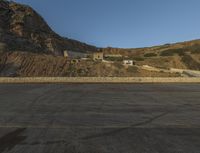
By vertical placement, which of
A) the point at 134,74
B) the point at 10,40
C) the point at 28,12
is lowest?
the point at 134,74

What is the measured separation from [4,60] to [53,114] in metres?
57.9

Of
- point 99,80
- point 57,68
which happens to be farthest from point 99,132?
point 57,68

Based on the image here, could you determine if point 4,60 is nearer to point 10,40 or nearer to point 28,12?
point 10,40

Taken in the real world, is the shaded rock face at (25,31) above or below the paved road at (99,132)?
above

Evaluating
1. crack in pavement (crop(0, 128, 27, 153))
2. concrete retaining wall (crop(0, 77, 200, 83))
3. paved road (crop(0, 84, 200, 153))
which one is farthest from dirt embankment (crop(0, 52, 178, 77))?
crack in pavement (crop(0, 128, 27, 153))

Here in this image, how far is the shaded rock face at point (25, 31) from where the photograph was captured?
302 feet

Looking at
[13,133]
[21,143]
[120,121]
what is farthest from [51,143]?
[120,121]

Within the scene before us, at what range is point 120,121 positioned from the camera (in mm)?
12617

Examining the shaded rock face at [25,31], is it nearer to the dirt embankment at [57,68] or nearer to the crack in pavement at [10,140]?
the dirt embankment at [57,68]

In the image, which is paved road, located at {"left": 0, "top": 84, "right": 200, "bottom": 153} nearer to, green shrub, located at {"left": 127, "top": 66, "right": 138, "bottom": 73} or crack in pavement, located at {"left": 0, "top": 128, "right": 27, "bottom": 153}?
crack in pavement, located at {"left": 0, "top": 128, "right": 27, "bottom": 153}

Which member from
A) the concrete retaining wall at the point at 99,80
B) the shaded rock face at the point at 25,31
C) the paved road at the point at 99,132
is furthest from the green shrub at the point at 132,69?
the paved road at the point at 99,132

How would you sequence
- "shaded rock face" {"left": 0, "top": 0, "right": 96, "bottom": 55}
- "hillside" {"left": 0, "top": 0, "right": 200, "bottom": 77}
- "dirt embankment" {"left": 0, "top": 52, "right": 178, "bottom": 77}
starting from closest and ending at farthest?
1. "dirt embankment" {"left": 0, "top": 52, "right": 178, "bottom": 77}
2. "hillside" {"left": 0, "top": 0, "right": 200, "bottom": 77}
3. "shaded rock face" {"left": 0, "top": 0, "right": 96, "bottom": 55}

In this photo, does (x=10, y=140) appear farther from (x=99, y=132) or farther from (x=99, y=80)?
(x=99, y=80)

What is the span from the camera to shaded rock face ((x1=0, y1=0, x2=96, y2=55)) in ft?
302
